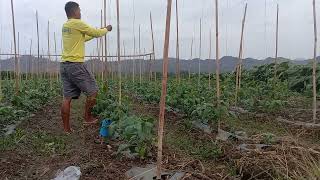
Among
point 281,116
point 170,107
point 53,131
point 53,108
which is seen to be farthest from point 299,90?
point 53,131

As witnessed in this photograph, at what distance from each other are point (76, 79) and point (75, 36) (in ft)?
1.96

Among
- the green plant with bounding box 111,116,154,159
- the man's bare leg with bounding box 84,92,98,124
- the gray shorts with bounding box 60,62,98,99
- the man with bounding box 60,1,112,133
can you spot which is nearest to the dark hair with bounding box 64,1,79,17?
the man with bounding box 60,1,112,133

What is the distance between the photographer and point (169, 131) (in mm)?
6078

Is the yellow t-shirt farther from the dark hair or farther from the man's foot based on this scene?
the man's foot

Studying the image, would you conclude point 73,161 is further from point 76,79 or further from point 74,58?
point 74,58

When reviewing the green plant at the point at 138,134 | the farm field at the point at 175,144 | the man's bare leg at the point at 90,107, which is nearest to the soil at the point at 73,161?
the farm field at the point at 175,144

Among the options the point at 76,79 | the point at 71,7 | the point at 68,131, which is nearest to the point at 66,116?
the point at 68,131

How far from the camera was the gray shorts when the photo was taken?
5852mm

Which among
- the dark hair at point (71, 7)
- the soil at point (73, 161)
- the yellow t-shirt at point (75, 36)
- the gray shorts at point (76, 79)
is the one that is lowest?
the soil at point (73, 161)

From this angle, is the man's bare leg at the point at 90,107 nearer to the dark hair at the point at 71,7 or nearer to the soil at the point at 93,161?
the soil at the point at 93,161

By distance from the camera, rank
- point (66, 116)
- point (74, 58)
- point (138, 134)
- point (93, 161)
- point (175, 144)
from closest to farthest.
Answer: point (138, 134) → point (93, 161) → point (175, 144) → point (66, 116) → point (74, 58)

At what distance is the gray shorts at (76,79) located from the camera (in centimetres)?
585

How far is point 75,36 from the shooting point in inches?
231

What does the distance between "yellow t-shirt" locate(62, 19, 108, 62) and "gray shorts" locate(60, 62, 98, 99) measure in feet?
0.33
